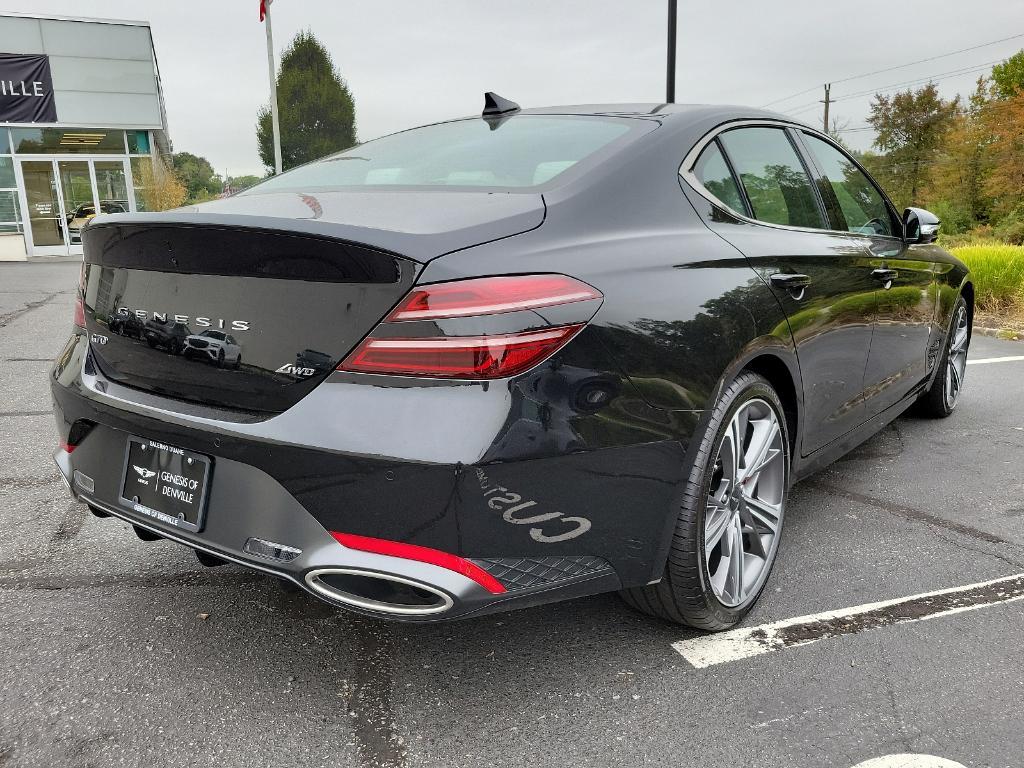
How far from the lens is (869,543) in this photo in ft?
10.0

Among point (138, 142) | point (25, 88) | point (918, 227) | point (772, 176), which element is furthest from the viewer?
point (138, 142)

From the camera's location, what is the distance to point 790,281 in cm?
252

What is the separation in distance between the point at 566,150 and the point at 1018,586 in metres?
2.02

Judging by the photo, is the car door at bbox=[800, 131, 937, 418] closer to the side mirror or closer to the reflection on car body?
the side mirror

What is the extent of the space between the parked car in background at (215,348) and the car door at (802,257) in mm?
1338

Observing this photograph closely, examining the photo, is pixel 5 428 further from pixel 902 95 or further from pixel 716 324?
pixel 902 95

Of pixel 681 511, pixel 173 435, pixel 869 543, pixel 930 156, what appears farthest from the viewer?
pixel 930 156

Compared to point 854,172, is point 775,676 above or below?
below

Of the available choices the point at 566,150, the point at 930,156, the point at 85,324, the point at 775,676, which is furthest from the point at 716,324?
the point at 930,156

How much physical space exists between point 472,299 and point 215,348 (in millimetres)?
618

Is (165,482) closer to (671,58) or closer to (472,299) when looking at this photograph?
(472,299)

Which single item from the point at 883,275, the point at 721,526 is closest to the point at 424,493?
the point at 721,526

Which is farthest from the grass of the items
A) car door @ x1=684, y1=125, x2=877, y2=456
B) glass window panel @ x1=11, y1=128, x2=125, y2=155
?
glass window panel @ x1=11, y1=128, x2=125, y2=155

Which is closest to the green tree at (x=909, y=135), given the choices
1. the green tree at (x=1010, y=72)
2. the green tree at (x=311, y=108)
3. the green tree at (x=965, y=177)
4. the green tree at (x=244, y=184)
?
the green tree at (x=965, y=177)
